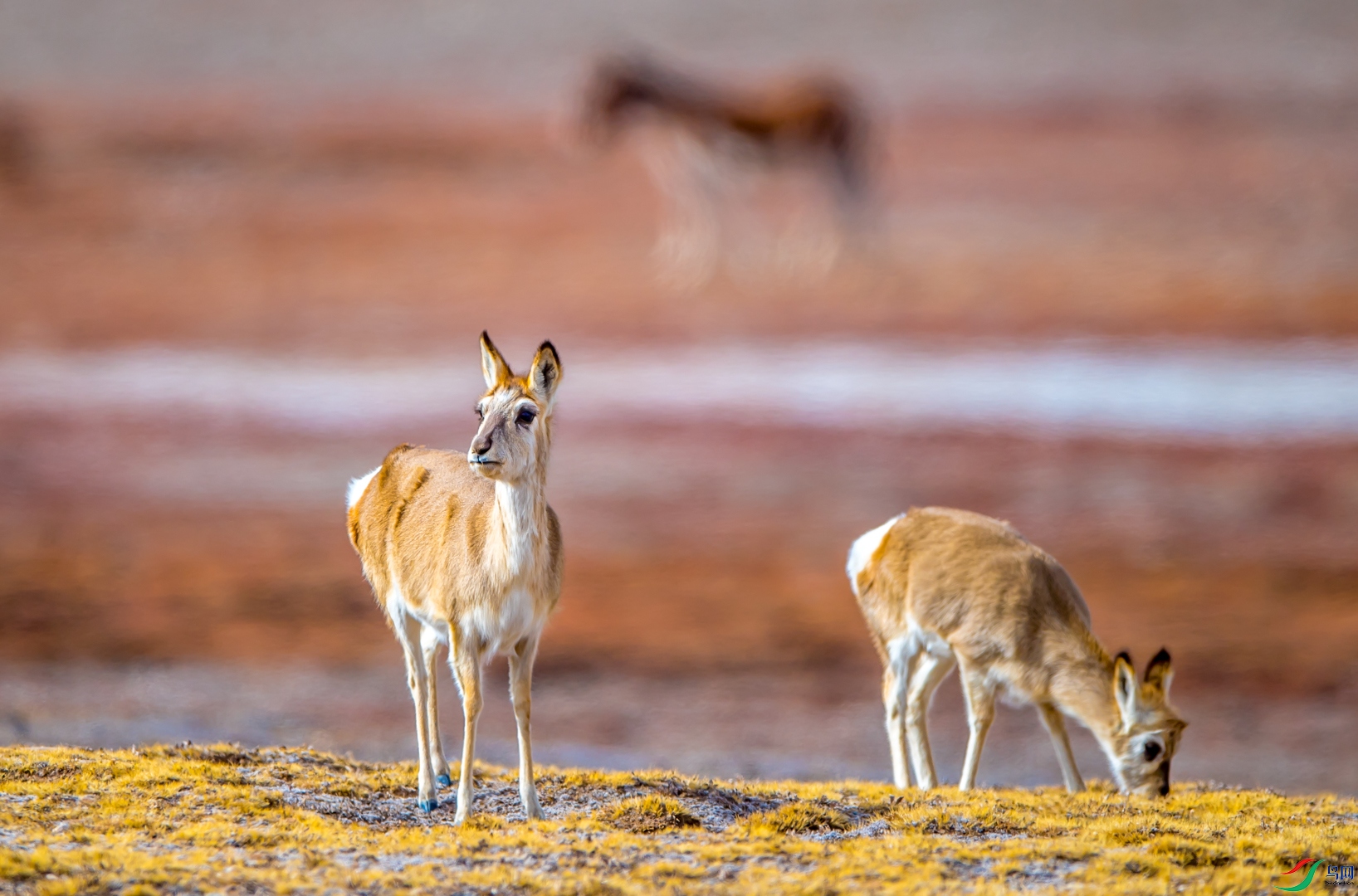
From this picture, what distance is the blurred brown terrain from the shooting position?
22.9 meters

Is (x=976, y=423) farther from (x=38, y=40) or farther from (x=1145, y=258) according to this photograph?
(x=38, y=40)

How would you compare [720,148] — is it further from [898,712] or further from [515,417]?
[515,417]

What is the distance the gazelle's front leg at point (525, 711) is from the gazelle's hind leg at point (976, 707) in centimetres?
397

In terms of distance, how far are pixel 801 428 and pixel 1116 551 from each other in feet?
22.7

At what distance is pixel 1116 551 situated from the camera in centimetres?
2516

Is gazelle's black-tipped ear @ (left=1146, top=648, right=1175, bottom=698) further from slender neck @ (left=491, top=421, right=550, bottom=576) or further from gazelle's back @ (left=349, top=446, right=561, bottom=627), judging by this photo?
slender neck @ (left=491, top=421, right=550, bottom=576)

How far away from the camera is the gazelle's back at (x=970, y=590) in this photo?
11680 millimetres

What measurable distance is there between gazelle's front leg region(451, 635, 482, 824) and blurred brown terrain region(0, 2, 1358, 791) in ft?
31.2

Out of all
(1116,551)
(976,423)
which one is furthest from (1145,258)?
(1116,551)

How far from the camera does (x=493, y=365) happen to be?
30.7 feet

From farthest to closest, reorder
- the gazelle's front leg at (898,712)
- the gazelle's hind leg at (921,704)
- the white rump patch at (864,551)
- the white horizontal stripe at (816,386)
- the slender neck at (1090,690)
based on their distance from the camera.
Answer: the white horizontal stripe at (816,386) → the white rump patch at (864,551) → the gazelle's front leg at (898,712) → the gazelle's hind leg at (921,704) → the slender neck at (1090,690)

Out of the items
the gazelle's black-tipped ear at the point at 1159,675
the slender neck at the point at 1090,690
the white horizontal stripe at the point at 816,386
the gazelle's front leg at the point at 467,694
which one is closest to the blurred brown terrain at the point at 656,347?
the white horizontal stripe at the point at 816,386

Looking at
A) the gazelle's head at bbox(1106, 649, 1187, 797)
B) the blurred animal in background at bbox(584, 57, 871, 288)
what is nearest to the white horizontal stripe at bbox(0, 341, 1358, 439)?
the blurred animal in background at bbox(584, 57, 871, 288)

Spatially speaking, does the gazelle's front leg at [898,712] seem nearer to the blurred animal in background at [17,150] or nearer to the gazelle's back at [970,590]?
A: the gazelle's back at [970,590]
